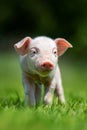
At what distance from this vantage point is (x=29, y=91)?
24.8ft

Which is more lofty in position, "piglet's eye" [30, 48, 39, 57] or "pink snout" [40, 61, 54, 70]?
"piglet's eye" [30, 48, 39, 57]

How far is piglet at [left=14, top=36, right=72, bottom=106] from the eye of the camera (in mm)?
7039

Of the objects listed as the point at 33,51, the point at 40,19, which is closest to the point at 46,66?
the point at 33,51

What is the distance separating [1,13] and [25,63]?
66.9ft

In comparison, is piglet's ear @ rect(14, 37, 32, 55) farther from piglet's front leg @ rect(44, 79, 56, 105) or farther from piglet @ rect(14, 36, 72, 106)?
piglet's front leg @ rect(44, 79, 56, 105)

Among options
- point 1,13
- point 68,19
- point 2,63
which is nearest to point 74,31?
point 68,19

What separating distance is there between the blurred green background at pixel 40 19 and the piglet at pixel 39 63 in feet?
63.3

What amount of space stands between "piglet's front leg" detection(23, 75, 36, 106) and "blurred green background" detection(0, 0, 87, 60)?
63.3ft

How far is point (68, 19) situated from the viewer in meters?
28.1

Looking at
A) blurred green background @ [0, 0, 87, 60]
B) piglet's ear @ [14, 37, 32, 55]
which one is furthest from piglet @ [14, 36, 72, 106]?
blurred green background @ [0, 0, 87, 60]

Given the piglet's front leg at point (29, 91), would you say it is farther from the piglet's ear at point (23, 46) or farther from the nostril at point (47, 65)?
the nostril at point (47, 65)

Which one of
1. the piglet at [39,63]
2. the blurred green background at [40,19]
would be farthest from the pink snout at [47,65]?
the blurred green background at [40,19]

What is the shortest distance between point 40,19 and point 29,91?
20.1 meters

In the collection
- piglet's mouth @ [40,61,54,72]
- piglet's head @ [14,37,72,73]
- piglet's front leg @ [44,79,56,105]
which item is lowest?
piglet's front leg @ [44,79,56,105]
